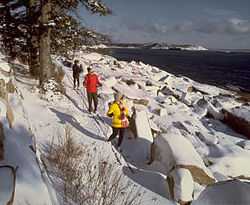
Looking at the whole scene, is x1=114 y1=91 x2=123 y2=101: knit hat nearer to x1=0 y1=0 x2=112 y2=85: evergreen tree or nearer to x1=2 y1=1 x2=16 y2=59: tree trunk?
x1=0 y1=0 x2=112 y2=85: evergreen tree

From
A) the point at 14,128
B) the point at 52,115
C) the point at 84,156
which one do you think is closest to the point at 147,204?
the point at 84,156

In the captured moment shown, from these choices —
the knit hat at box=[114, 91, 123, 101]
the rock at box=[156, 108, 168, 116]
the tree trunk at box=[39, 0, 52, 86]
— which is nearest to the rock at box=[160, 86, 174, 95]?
the rock at box=[156, 108, 168, 116]

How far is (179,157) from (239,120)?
6766mm

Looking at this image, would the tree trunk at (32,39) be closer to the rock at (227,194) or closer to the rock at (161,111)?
the rock at (161,111)

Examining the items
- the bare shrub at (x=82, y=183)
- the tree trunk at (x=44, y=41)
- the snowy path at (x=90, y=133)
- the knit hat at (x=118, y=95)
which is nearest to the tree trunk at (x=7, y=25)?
the tree trunk at (x=44, y=41)

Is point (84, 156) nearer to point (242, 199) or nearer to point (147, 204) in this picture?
point (147, 204)

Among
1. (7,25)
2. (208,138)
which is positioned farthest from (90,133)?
(7,25)

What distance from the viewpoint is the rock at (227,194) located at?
77.4 inches

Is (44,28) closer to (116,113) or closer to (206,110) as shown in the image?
(116,113)

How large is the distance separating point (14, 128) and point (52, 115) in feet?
9.55

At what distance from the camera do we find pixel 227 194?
209 centimetres

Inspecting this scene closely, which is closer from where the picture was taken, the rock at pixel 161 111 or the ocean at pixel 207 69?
the rock at pixel 161 111

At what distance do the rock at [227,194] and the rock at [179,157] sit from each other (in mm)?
1499

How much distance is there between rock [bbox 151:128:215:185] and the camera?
150 inches
